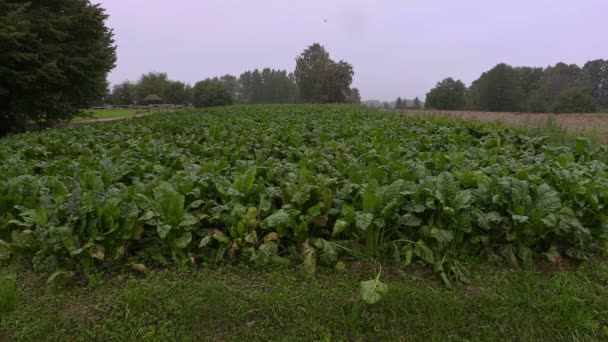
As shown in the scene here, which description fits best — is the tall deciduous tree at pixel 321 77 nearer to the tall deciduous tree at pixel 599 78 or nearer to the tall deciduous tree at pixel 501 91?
the tall deciduous tree at pixel 501 91

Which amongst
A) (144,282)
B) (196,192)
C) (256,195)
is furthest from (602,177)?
(144,282)

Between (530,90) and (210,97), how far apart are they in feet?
171

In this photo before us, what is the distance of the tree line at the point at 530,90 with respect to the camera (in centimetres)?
4441

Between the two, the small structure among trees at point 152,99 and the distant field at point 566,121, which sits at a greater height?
the small structure among trees at point 152,99

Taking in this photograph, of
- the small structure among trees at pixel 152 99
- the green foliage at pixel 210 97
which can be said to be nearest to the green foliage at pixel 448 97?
the green foliage at pixel 210 97

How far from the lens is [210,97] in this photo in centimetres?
6378

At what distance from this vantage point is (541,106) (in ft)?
156

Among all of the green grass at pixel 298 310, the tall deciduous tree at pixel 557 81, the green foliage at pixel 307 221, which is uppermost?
the tall deciduous tree at pixel 557 81

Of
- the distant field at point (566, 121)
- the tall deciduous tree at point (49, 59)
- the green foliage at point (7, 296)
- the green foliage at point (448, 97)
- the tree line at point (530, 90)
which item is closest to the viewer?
the green foliage at point (7, 296)

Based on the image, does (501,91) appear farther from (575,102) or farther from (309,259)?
(309,259)

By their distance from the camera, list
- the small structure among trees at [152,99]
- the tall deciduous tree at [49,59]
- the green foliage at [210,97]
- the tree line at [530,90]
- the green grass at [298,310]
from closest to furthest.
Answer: the green grass at [298,310], the tall deciduous tree at [49,59], the tree line at [530,90], the small structure among trees at [152,99], the green foliage at [210,97]

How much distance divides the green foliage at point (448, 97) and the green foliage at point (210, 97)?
34809 millimetres

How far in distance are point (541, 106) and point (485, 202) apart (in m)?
54.3

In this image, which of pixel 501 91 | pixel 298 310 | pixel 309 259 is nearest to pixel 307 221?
pixel 309 259
